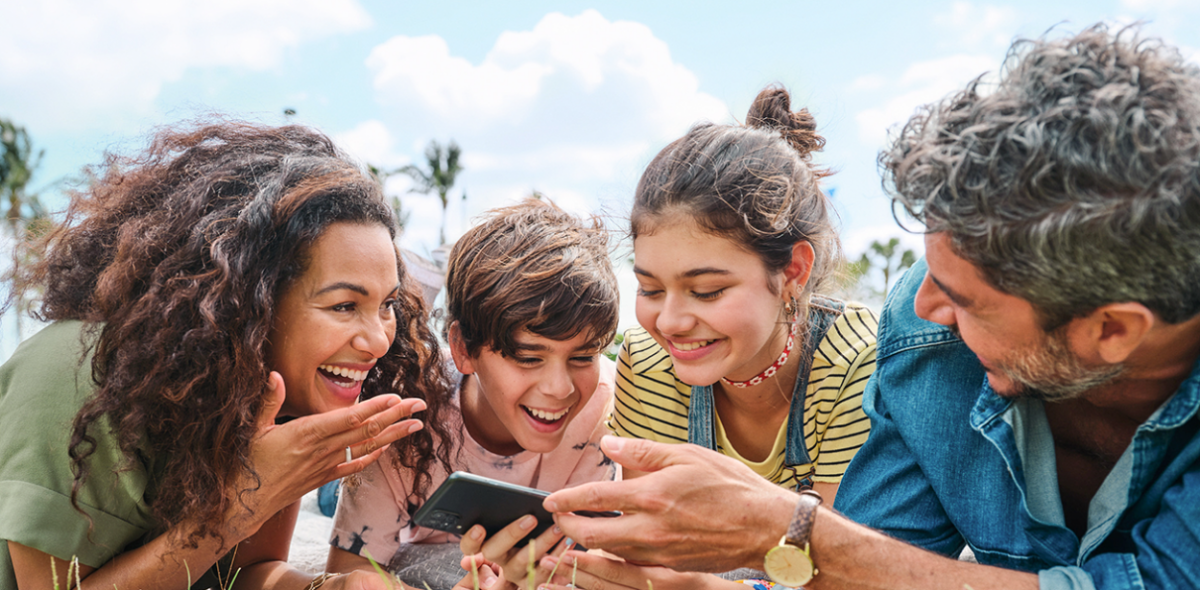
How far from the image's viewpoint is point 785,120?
3451 mm

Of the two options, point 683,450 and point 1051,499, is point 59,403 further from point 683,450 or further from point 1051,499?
point 1051,499

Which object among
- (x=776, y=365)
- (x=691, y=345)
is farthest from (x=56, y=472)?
(x=776, y=365)

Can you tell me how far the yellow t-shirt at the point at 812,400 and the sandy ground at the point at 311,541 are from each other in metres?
1.49

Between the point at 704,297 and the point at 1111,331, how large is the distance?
133cm

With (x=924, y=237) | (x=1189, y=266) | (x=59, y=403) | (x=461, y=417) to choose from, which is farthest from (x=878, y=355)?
(x=59, y=403)

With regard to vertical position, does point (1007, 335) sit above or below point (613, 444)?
above

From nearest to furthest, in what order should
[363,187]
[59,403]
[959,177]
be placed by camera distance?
1. [959,177]
2. [59,403]
3. [363,187]

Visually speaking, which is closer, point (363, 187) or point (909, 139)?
point (909, 139)

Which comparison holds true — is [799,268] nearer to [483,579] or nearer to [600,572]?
[600,572]

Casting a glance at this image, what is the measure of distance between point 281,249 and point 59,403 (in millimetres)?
847

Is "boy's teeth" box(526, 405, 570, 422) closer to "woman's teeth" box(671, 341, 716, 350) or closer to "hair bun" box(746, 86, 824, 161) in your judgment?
"woman's teeth" box(671, 341, 716, 350)

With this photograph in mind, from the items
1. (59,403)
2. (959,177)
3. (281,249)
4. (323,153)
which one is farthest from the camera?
(323,153)

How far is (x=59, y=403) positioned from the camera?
2.59 m

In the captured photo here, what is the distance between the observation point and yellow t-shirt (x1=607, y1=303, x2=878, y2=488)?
314 centimetres
